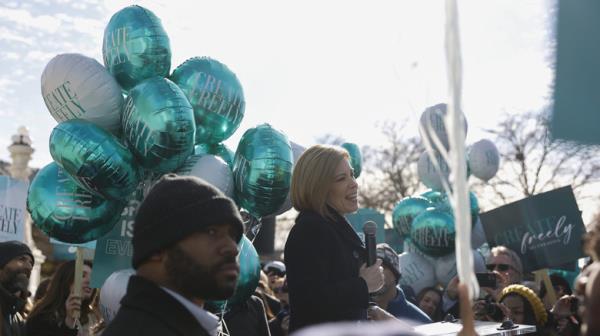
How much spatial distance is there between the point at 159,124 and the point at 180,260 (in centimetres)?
197

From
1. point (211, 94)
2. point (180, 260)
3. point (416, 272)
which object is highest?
point (211, 94)

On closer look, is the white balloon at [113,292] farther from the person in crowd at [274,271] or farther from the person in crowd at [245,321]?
the person in crowd at [274,271]

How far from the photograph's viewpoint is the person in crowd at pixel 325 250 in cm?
288

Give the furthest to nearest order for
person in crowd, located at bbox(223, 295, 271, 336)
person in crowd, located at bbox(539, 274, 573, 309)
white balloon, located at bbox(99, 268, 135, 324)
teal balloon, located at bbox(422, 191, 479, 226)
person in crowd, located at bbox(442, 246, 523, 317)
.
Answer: teal balloon, located at bbox(422, 191, 479, 226), person in crowd, located at bbox(539, 274, 573, 309), person in crowd, located at bbox(442, 246, 523, 317), person in crowd, located at bbox(223, 295, 271, 336), white balloon, located at bbox(99, 268, 135, 324)

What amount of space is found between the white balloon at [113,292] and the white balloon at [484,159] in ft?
22.3

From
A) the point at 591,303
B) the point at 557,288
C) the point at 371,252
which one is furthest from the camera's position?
the point at 557,288

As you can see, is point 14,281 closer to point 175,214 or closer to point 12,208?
point 12,208

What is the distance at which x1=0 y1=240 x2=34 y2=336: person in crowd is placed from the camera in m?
4.21

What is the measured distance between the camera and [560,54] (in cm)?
251

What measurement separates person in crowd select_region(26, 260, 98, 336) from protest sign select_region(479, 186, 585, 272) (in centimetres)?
405

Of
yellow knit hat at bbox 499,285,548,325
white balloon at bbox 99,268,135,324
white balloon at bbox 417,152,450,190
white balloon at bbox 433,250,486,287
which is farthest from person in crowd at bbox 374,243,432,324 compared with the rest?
white balloon at bbox 417,152,450,190

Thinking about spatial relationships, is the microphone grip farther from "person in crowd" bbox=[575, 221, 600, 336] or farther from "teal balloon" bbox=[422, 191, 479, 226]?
"teal balloon" bbox=[422, 191, 479, 226]

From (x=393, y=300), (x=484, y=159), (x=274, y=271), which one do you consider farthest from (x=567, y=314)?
(x=484, y=159)

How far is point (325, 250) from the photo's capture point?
293 centimetres
